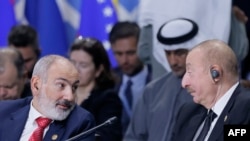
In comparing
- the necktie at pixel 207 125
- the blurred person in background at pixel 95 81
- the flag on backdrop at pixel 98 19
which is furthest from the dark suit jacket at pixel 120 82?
the necktie at pixel 207 125

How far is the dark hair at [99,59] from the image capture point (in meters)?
7.77

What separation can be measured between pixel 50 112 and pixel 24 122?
8.9 inches

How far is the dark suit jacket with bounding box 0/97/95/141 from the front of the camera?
608cm

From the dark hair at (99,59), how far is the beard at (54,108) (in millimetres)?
1582

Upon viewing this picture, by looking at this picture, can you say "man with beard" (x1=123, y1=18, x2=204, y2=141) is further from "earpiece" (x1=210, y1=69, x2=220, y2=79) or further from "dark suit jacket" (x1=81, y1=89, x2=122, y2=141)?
"earpiece" (x1=210, y1=69, x2=220, y2=79)

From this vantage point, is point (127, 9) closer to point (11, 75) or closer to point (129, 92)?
point (129, 92)

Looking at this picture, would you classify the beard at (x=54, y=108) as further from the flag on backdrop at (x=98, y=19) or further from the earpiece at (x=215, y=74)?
the flag on backdrop at (x=98, y=19)

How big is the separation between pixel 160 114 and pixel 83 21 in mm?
2286

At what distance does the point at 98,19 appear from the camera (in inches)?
367

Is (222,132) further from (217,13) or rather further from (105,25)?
(105,25)

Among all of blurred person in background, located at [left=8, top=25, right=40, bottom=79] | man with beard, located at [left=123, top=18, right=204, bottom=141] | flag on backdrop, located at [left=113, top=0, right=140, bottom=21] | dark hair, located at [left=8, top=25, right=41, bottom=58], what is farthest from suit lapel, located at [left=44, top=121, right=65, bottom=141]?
flag on backdrop, located at [left=113, top=0, right=140, bottom=21]

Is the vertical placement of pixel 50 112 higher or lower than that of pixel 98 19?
higher

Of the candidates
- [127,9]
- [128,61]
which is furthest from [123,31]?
[127,9]

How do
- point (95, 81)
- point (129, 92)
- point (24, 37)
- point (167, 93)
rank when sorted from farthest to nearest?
1. point (129, 92)
2. point (24, 37)
3. point (95, 81)
4. point (167, 93)
